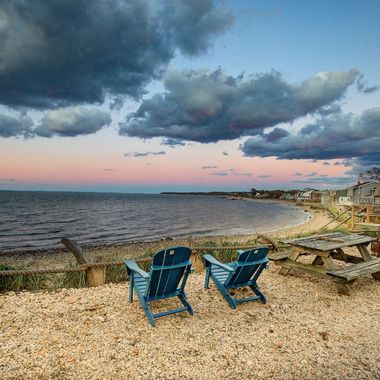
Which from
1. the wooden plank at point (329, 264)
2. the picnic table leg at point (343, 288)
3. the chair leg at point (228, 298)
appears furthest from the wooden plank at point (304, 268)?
the chair leg at point (228, 298)

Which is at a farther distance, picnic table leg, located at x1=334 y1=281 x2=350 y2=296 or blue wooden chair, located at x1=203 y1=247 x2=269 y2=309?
picnic table leg, located at x1=334 y1=281 x2=350 y2=296

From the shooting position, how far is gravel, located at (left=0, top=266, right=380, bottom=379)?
307 centimetres

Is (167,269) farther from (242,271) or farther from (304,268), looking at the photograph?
(304,268)

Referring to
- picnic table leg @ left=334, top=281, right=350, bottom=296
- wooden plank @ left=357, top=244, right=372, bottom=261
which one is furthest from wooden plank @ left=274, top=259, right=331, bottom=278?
wooden plank @ left=357, top=244, right=372, bottom=261

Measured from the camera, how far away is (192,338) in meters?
3.71

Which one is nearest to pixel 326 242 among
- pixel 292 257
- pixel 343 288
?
pixel 292 257

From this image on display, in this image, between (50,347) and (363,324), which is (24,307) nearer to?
(50,347)

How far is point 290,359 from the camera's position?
3318 millimetres

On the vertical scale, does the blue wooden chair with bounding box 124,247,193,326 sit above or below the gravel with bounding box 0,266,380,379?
above

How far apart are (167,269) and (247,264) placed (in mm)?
1312

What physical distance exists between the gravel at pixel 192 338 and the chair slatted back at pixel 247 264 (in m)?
0.46

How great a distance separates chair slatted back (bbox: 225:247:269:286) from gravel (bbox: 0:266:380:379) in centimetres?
46

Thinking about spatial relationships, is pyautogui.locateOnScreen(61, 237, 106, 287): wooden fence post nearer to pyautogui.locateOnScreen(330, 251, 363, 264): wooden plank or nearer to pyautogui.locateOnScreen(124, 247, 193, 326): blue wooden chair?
pyautogui.locateOnScreen(124, 247, 193, 326): blue wooden chair

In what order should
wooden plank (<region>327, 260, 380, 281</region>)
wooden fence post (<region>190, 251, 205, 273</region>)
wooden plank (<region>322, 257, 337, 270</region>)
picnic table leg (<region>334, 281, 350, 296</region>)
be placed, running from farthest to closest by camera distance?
wooden fence post (<region>190, 251, 205, 273</region>)
wooden plank (<region>322, 257, 337, 270</region>)
picnic table leg (<region>334, 281, 350, 296</region>)
wooden plank (<region>327, 260, 380, 281</region>)
